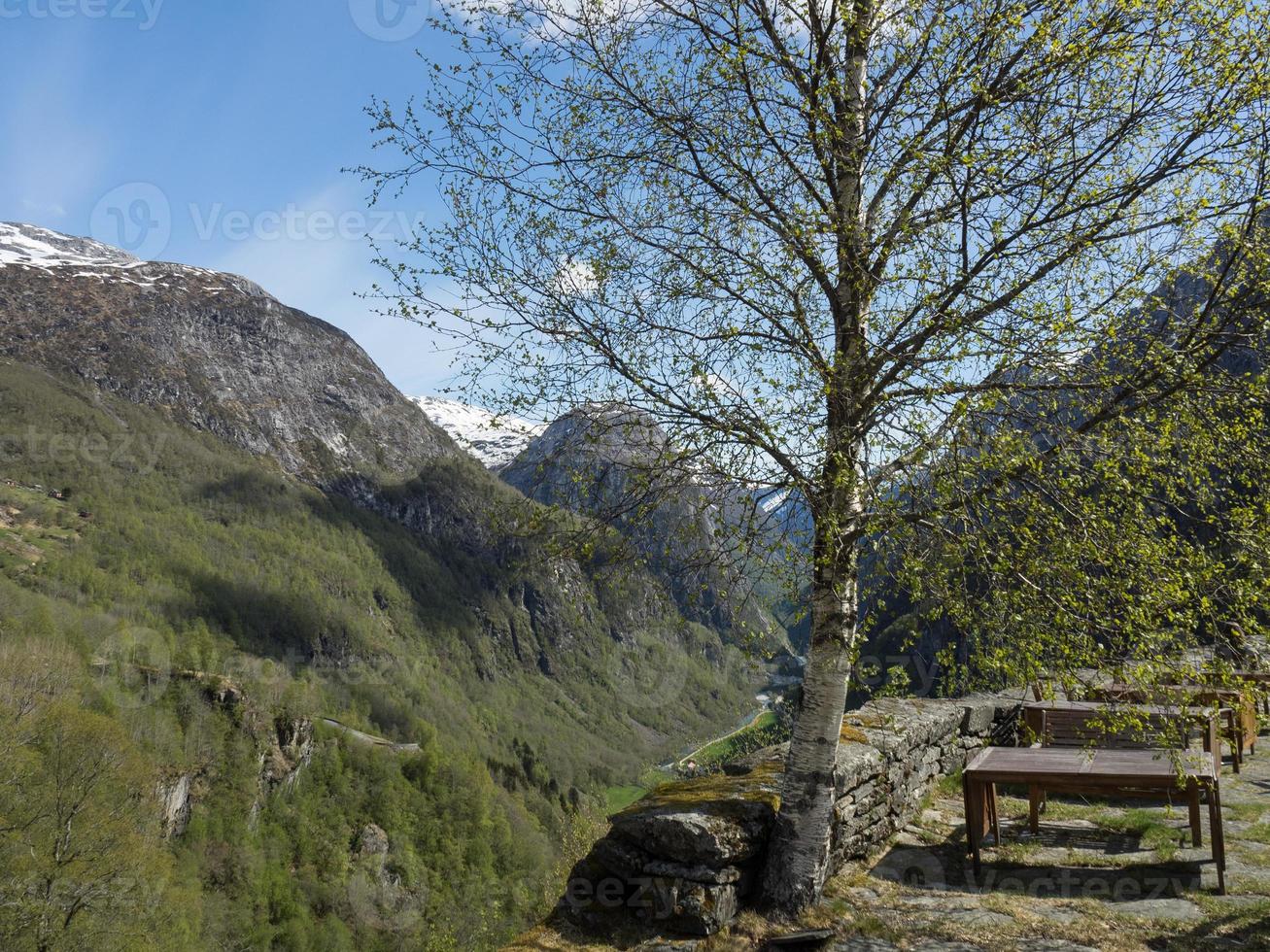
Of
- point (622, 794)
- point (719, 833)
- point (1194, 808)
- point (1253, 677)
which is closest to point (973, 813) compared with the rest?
point (1194, 808)

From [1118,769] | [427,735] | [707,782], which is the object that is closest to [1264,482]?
[1118,769]

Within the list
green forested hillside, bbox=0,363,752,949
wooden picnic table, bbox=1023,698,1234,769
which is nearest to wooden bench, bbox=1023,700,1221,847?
wooden picnic table, bbox=1023,698,1234,769

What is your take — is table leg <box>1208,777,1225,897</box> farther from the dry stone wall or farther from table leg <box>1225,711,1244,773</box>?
table leg <box>1225,711,1244,773</box>

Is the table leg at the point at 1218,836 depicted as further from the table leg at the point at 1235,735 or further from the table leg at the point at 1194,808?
the table leg at the point at 1235,735

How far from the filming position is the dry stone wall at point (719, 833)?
6.70 m

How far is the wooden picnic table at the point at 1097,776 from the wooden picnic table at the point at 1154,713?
0.28 meters

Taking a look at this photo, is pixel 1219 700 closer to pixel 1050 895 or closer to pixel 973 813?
pixel 973 813

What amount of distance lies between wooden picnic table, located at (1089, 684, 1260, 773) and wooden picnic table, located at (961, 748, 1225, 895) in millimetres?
446

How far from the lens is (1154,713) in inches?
354

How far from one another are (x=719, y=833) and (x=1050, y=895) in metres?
3.02

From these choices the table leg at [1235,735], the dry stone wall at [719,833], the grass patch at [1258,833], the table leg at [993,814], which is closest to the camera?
the dry stone wall at [719,833]

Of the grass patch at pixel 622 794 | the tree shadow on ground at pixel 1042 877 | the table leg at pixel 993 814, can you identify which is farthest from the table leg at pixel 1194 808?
the grass patch at pixel 622 794

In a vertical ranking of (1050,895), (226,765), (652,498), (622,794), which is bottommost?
(622,794)

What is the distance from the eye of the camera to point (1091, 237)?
638 cm
